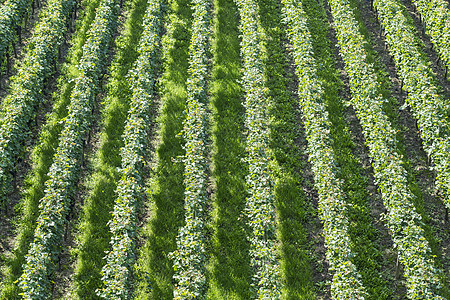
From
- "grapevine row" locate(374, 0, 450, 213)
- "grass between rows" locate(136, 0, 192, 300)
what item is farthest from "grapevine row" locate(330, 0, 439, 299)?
"grass between rows" locate(136, 0, 192, 300)

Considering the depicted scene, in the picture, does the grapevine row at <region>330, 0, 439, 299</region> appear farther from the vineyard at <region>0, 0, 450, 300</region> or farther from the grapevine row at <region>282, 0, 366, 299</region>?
the grapevine row at <region>282, 0, 366, 299</region>

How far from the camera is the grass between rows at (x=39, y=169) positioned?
1730cm

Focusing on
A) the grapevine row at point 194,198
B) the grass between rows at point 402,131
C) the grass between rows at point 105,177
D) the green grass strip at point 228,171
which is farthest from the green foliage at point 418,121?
the grass between rows at point 105,177

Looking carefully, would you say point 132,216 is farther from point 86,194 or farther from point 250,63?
point 250,63

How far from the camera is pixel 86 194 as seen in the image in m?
19.8

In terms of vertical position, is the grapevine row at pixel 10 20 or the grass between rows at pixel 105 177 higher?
Answer: the grapevine row at pixel 10 20

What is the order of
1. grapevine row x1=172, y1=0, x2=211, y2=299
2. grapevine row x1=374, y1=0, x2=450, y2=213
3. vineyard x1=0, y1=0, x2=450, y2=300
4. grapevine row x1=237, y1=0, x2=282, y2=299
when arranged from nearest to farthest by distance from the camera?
1. grapevine row x1=172, y1=0, x2=211, y2=299
2. grapevine row x1=237, y1=0, x2=282, y2=299
3. vineyard x1=0, y1=0, x2=450, y2=300
4. grapevine row x1=374, y1=0, x2=450, y2=213

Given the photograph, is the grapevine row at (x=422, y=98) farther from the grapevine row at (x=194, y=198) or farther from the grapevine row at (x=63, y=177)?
the grapevine row at (x=63, y=177)

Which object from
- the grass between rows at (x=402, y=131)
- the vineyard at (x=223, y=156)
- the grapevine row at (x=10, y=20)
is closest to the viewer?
the vineyard at (x=223, y=156)

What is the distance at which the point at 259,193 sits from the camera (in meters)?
17.7

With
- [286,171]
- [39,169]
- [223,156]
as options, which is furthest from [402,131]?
[39,169]

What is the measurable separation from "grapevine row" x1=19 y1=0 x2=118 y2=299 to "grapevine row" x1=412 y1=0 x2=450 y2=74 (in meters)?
14.9

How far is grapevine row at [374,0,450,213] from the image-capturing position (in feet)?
61.8

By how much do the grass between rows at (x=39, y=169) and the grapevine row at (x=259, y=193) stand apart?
291 inches
